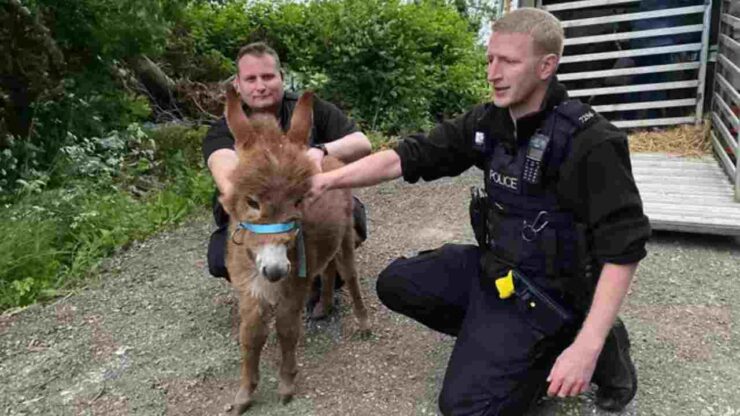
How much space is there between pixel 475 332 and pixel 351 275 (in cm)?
129

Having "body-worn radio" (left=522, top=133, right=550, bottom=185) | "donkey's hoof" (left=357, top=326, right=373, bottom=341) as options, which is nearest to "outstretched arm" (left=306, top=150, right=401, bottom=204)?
"body-worn radio" (left=522, top=133, right=550, bottom=185)

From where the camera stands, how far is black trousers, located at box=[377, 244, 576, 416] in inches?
A: 137

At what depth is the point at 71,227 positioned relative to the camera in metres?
6.29

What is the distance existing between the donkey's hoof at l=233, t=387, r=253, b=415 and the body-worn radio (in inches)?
75.9

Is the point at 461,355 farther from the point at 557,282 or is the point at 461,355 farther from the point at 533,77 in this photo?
the point at 533,77

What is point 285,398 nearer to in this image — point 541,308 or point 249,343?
point 249,343

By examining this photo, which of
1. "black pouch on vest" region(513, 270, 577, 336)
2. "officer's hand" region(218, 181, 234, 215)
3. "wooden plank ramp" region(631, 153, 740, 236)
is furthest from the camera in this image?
"wooden plank ramp" region(631, 153, 740, 236)

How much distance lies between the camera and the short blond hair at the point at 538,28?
3.30 m

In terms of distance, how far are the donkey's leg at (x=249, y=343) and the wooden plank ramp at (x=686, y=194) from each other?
3.81 m

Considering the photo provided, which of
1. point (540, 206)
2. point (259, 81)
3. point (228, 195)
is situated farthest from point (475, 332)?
point (259, 81)

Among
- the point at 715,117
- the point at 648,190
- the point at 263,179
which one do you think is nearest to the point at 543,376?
the point at 263,179

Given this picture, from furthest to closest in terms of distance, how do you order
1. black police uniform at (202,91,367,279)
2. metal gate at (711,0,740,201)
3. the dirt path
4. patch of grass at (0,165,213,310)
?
metal gate at (711,0,740,201) < patch of grass at (0,165,213,310) < black police uniform at (202,91,367,279) < the dirt path

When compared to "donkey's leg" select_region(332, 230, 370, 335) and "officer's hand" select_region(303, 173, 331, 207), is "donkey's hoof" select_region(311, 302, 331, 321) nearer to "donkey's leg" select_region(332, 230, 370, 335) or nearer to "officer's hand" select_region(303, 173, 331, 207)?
"donkey's leg" select_region(332, 230, 370, 335)

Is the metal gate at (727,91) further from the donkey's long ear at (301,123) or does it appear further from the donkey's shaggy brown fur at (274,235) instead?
the donkey's long ear at (301,123)
